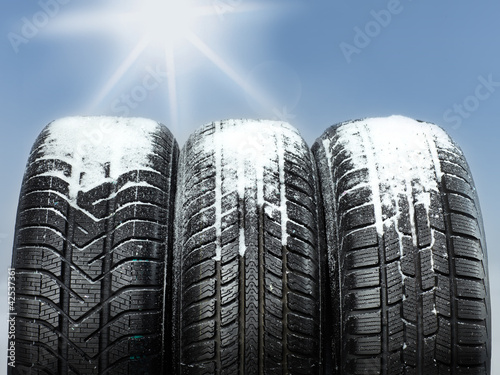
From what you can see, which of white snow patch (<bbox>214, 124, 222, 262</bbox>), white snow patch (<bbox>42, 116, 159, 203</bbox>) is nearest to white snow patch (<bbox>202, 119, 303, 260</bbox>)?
white snow patch (<bbox>214, 124, 222, 262</bbox>)

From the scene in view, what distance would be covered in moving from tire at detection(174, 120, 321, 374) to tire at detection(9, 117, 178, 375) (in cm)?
16

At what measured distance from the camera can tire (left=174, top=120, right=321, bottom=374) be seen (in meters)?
3.47

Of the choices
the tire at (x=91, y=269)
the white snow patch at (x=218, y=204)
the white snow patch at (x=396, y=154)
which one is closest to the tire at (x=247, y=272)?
the white snow patch at (x=218, y=204)

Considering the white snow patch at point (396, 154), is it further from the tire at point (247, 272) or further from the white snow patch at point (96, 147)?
the white snow patch at point (96, 147)

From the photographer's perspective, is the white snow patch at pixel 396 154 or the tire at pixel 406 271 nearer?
the tire at pixel 406 271

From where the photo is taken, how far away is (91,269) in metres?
3.58

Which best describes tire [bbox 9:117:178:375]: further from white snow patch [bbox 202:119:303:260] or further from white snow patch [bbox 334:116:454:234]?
white snow patch [bbox 334:116:454:234]

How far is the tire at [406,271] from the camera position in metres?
3.51

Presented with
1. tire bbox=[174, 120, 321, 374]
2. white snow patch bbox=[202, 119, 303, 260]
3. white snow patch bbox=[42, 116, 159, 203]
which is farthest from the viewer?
white snow patch bbox=[42, 116, 159, 203]

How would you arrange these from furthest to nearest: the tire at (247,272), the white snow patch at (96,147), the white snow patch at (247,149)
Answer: the white snow patch at (96,147) → the white snow patch at (247,149) → the tire at (247,272)

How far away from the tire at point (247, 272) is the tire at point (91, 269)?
0.52 feet

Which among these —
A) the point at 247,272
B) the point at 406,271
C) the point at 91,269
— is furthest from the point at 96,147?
the point at 406,271

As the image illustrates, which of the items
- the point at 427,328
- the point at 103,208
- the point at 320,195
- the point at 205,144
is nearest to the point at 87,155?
the point at 103,208

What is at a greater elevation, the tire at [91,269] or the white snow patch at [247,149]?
the white snow patch at [247,149]
